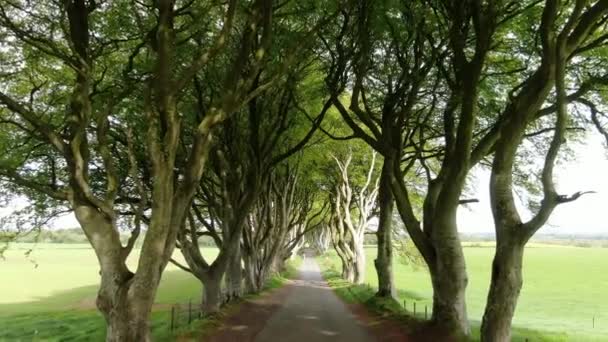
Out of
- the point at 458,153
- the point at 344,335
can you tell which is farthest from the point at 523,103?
the point at 344,335

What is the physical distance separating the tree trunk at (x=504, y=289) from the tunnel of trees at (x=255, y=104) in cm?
3

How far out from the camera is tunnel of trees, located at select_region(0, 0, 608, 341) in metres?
10.5

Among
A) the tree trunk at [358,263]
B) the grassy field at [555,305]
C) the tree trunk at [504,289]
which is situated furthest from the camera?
the tree trunk at [358,263]

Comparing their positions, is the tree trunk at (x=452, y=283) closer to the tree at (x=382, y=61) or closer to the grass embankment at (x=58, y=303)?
the tree at (x=382, y=61)

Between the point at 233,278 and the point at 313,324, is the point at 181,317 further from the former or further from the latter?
the point at 313,324

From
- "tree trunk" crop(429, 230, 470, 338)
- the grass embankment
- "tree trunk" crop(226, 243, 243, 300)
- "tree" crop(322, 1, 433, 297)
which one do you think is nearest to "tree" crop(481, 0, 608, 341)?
"tree trunk" crop(429, 230, 470, 338)

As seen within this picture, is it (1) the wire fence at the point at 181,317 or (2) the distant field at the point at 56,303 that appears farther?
(2) the distant field at the point at 56,303

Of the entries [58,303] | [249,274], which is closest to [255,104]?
[249,274]

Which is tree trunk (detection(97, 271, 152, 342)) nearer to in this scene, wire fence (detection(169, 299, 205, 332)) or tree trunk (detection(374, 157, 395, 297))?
wire fence (detection(169, 299, 205, 332))

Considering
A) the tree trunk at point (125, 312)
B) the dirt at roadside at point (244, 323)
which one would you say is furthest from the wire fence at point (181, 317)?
the tree trunk at point (125, 312)

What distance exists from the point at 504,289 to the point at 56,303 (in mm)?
40242

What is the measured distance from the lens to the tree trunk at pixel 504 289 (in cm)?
1102

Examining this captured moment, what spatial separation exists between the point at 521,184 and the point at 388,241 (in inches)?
234

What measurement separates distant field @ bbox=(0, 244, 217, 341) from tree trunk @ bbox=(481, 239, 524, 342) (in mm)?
7835
